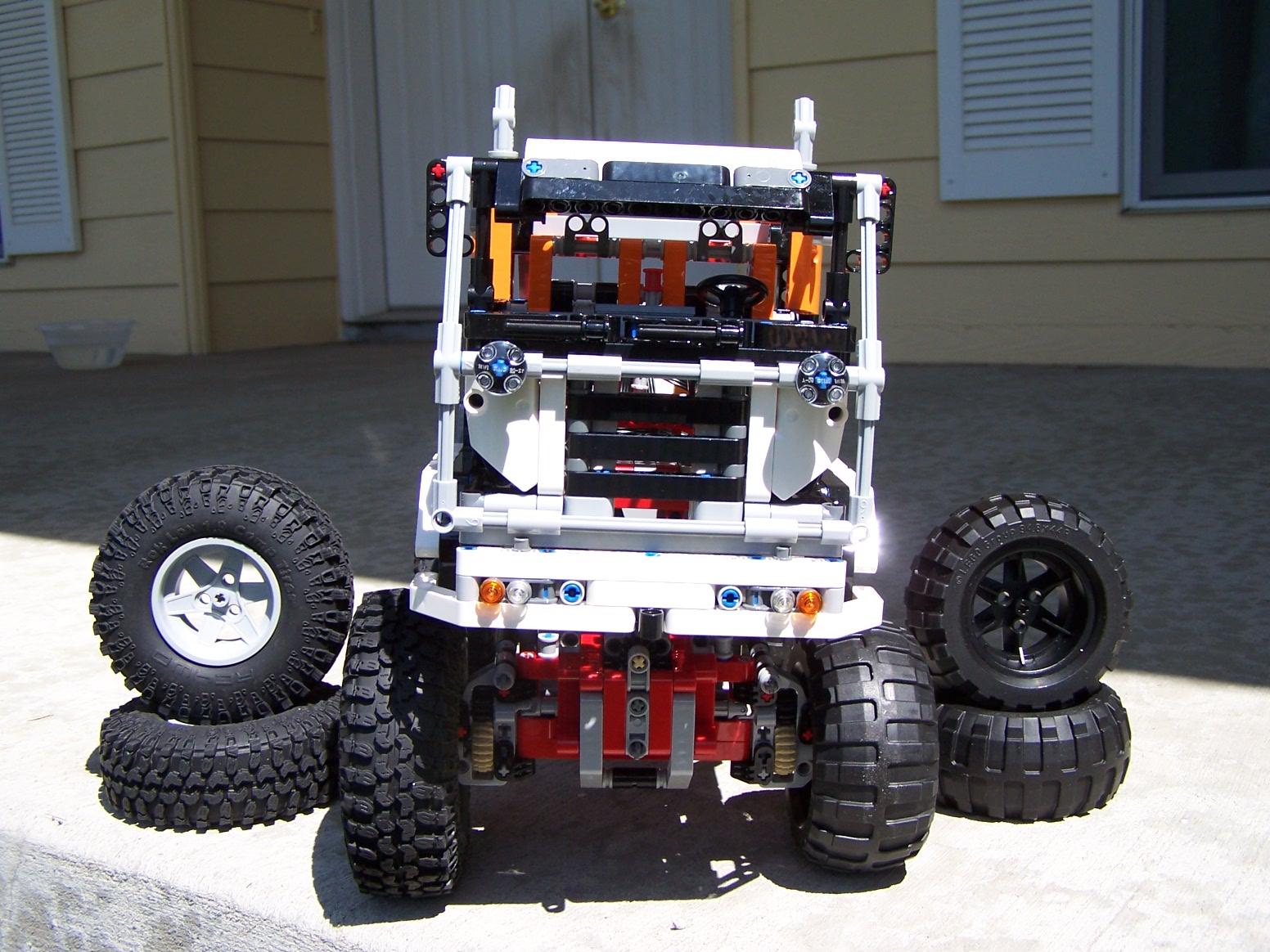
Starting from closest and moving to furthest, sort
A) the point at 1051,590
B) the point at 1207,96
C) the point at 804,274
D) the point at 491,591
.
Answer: the point at 491,591 < the point at 804,274 < the point at 1051,590 < the point at 1207,96

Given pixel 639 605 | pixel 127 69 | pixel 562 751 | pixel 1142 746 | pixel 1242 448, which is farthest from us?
pixel 127 69

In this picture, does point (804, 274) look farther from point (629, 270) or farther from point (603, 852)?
point (603, 852)

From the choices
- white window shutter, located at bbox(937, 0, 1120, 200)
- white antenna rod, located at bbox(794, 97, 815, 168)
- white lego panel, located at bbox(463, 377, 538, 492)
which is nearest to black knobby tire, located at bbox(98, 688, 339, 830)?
white lego panel, located at bbox(463, 377, 538, 492)

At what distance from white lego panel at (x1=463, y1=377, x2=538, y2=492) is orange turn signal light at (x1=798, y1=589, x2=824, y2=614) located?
576mm

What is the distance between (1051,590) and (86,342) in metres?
9.04

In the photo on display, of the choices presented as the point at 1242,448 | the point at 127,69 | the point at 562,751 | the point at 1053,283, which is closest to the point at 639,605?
the point at 562,751

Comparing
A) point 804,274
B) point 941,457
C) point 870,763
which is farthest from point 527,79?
point 870,763

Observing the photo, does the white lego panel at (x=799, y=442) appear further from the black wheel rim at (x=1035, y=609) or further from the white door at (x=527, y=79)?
the white door at (x=527, y=79)

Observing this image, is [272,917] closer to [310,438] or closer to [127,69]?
[310,438]

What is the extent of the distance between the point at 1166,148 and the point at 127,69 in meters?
8.15

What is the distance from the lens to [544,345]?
262 centimetres

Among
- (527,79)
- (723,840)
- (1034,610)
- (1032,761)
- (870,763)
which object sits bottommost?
(723,840)

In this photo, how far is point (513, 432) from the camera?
2.59m

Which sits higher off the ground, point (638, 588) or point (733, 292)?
point (733, 292)
